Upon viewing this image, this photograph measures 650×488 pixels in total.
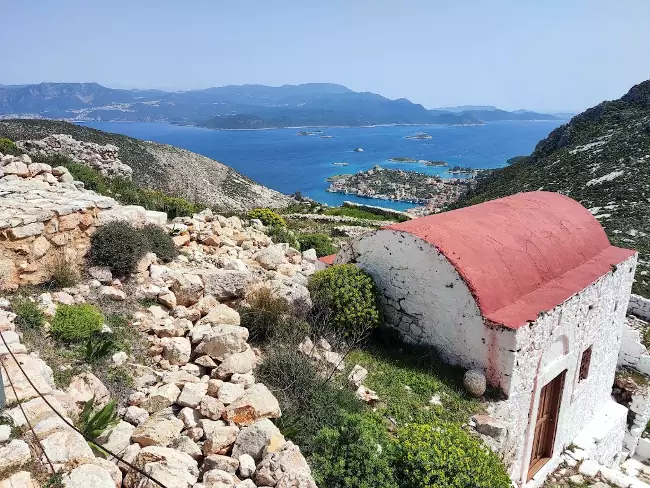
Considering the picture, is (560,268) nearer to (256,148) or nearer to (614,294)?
(614,294)

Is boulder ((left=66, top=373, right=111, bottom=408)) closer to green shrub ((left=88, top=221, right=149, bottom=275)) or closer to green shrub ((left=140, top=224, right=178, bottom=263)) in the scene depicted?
green shrub ((left=88, top=221, right=149, bottom=275))

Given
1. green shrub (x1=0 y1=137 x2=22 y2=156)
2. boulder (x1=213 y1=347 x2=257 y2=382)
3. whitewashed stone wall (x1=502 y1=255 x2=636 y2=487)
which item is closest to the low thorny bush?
boulder (x1=213 y1=347 x2=257 y2=382)

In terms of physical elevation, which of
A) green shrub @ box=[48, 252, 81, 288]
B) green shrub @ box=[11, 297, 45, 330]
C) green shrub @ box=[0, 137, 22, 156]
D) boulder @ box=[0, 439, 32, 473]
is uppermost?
green shrub @ box=[0, 137, 22, 156]

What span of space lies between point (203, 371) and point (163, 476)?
7.92 feet

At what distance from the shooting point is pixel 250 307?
7754 mm

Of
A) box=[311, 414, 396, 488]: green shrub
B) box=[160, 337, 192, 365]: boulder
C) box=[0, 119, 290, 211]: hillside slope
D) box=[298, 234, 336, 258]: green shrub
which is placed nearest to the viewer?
box=[311, 414, 396, 488]: green shrub

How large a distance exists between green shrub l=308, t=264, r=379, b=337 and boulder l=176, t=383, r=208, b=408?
2.98 m

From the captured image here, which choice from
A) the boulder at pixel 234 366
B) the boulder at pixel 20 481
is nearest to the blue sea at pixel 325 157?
the boulder at pixel 234 366

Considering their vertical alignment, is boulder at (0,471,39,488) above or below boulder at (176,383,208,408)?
above

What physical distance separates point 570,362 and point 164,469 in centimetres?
761

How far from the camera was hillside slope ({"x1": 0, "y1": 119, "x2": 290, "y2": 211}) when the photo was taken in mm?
40441

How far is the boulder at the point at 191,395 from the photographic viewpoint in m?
5.25

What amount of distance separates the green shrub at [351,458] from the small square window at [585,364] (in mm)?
6165

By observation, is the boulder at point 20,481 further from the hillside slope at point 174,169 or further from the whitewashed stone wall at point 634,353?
the hillside slope at point 174,169
